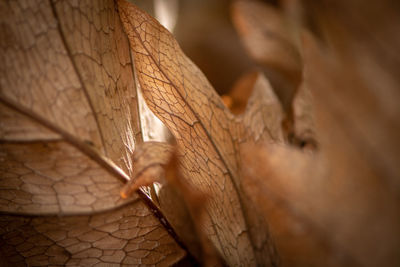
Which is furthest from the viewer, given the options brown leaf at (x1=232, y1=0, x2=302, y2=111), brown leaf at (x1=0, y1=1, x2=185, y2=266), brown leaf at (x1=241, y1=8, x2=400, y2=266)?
brown leaf at (x1=232, y1=0, x2=302, y2=111)

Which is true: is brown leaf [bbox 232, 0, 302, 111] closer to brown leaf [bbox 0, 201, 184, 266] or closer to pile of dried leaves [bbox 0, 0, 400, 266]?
pile of dried leaves [bbox 0, 0, 400, 266]

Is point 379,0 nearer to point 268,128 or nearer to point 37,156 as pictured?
point 268,128

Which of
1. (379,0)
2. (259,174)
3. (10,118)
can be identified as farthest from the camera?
(379,0)

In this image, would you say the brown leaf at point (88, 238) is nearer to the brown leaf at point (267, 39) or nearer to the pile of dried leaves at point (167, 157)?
the pile of dried leaves at point (167, 157)

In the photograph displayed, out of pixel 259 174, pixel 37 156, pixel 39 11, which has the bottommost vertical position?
pixel 259 174

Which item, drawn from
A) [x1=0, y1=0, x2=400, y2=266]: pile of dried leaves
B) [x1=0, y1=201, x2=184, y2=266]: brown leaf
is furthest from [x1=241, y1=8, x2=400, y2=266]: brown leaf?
[x1=0, y1=201, x2=184, y2=266]: brown leaf

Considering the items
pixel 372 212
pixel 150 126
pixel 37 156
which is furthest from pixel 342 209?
pixel 37 156

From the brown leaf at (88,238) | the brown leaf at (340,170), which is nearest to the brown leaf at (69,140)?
the brown leaf at (88,238)
